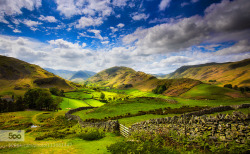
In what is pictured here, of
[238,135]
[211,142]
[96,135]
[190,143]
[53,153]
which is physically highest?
[238,135]

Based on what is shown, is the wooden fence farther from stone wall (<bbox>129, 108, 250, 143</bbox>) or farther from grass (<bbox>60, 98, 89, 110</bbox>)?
grass (<bbox>60, 98, 89, 110</bbox>)

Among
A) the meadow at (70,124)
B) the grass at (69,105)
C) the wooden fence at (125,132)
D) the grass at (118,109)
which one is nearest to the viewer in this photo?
the meadow at (70,124)

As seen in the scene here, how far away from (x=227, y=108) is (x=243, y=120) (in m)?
25.0

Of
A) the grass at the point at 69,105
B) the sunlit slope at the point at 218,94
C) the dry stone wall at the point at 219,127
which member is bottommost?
the grass at the point at 69,105

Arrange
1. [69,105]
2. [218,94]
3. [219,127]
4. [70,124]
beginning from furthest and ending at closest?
[69,105]
[218,94]
[70,124]
[219,127]

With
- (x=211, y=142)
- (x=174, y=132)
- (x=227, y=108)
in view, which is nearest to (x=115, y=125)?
(x=174, y=132)

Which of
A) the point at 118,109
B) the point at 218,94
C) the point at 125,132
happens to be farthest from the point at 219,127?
the point at 218,94

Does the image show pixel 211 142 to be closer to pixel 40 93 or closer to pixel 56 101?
pixel 56 101

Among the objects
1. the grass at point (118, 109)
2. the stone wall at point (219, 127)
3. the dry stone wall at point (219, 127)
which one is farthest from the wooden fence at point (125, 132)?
the grass at point (118, 109)

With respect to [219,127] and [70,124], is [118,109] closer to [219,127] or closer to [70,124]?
[70,124]

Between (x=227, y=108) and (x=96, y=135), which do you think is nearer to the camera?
(x=96, y=135)

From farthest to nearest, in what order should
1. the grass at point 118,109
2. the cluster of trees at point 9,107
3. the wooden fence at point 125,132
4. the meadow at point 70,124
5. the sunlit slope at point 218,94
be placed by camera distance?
the sunlit slope at point 218,94
the cluster of trees at point 9,107
the grass at point 118,109
the wooden fence at point 125,132
the meadow at point 70,124

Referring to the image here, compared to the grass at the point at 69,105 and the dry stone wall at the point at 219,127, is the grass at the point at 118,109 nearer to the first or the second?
the dry stone wall at the point at 219,127

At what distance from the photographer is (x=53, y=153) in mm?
11898
